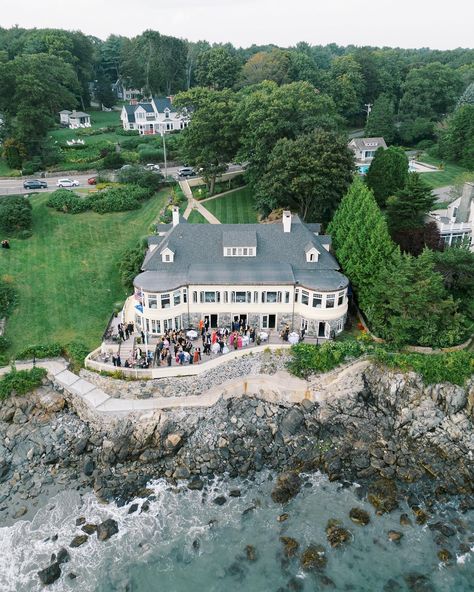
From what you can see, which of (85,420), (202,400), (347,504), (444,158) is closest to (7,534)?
(85,420)

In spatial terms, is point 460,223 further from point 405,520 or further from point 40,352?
point 40,352

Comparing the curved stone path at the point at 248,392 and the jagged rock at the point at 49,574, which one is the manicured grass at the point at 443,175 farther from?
the jagged rock at the point at 49,574

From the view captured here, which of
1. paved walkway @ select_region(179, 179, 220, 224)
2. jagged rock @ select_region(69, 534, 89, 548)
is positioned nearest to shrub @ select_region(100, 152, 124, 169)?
paved walkway @ select_region(179, 179, 220, 224)

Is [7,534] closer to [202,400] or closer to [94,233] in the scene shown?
[202,400]

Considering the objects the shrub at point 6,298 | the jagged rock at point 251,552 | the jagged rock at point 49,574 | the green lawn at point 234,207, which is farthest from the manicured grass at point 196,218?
the jagged rock at point 49,574

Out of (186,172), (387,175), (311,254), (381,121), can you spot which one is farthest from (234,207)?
(381,121)
